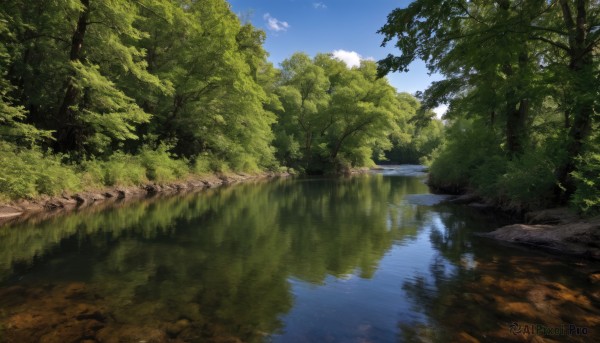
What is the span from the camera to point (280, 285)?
7027mm

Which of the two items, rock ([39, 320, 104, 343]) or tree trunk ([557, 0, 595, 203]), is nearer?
rock ([39, 320, 104, 343])

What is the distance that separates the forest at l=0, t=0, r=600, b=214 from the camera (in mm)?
11547

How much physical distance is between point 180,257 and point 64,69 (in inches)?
564

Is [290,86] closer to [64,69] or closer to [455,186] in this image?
[455,186]

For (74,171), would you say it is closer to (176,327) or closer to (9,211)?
(9,211)

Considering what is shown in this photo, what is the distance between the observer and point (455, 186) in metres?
25.1

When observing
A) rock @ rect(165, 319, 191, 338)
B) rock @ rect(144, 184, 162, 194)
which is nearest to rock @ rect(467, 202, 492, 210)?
rock @ rect(165, 319, 191, 338)

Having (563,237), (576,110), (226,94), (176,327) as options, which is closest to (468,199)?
(576,110)

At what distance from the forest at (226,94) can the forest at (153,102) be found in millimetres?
108

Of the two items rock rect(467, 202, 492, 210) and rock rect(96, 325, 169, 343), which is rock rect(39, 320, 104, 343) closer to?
rock rect(96, 325, 169, 343)

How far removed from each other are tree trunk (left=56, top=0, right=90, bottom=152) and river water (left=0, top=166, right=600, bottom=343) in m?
7.65

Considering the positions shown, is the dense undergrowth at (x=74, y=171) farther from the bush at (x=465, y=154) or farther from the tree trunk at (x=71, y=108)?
the bush at (x=465, y=154)

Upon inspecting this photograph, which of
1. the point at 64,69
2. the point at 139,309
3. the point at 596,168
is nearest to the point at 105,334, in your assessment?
the point at 139,309

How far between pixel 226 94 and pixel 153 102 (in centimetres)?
609
